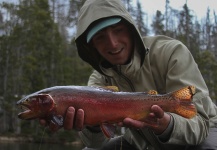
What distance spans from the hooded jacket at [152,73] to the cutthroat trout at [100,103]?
401 mm

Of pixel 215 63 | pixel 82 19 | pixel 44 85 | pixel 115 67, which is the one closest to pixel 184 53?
pixel 115 67

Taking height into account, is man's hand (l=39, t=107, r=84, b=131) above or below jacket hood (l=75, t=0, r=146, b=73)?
below

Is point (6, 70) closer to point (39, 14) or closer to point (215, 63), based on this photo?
point (39, 14)

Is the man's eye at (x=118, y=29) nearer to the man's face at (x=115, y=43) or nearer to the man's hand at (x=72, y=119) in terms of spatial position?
the man's face at (x=115, y=43)

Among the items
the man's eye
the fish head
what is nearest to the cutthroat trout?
the fish head

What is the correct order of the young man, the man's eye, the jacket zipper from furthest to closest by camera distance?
the jacket zipper
the man's eye
the young man

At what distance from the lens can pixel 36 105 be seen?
3230 mm

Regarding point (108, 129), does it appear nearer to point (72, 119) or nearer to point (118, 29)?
point (72, 119)

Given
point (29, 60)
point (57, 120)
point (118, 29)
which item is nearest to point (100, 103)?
point (57, 120)

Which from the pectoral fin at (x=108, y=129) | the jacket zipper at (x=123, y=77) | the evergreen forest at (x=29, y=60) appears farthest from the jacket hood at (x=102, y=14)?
the evergreen forest at (x=29, y=60)

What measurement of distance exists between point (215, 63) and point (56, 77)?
15.7m

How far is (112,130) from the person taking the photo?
3.49 meters

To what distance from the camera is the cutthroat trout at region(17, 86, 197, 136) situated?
325 cm

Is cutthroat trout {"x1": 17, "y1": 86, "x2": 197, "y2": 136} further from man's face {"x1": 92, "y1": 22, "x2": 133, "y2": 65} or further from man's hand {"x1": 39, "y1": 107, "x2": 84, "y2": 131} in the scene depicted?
man's face {"x1": 92, "y1": 22, "x2": 133, "y2": 65}
